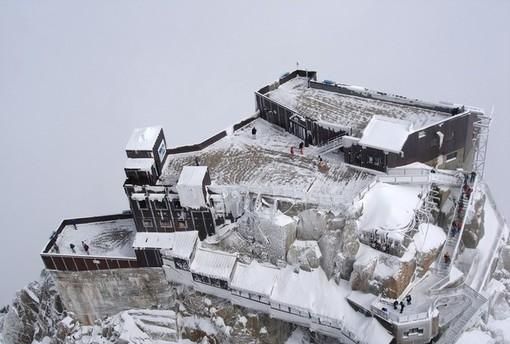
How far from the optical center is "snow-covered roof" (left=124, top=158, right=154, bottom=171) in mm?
47094

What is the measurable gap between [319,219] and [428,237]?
358 inches

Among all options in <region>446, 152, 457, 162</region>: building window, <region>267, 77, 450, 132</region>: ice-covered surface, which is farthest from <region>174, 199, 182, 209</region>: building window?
<region>446, 152, 457, 162</region>: building window

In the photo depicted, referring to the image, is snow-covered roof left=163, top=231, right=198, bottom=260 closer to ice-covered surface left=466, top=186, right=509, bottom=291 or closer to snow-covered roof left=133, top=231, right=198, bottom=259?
snow-covered roof left=133, top=231, right=198, bottom=259

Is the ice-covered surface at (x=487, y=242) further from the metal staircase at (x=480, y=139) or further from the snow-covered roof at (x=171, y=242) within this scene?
the snow-covered roof at (x=171, y=242)

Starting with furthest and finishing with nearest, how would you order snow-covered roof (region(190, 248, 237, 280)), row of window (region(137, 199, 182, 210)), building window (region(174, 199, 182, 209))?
row of window (region(137, 199, 182, 210)) → building window (region(174, 199, 182, 209)) → snow-covered roof (region(190, 248, 237, 280))

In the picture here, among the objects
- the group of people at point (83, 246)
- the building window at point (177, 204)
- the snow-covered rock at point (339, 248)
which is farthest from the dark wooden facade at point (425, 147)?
the group of people at point (83, 246)

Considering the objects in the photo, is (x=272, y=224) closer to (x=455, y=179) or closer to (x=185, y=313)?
(x=185, y=313)

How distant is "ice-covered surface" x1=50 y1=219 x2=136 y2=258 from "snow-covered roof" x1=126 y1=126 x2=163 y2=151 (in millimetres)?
9260

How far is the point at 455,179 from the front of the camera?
4625 centimetres

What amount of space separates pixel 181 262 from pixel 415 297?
20236 millimetres

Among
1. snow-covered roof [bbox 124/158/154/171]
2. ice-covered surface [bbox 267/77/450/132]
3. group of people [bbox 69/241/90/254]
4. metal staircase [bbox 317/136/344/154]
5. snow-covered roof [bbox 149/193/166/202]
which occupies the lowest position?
group of people [bbox 69/241/90/254]

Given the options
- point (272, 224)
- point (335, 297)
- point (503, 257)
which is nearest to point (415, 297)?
point (335, 297)

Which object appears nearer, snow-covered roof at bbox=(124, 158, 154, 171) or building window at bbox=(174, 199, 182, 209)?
building window at bbox=(174, 199, 182, 209)

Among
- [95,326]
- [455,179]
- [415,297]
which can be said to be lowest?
[95,326]
